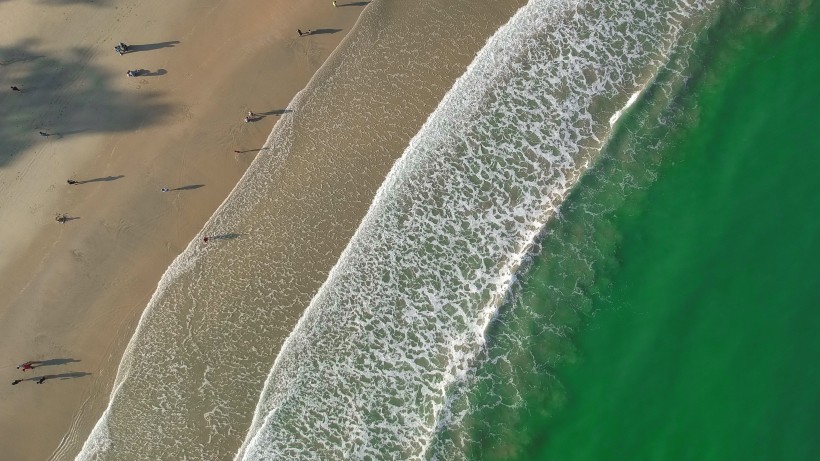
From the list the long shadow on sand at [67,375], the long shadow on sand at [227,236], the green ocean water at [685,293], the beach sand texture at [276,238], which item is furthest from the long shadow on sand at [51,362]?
the green ocean water at [685,293]

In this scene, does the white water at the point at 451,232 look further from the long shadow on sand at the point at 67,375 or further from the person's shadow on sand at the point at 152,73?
the person's shadow on sand at the point at 152,73

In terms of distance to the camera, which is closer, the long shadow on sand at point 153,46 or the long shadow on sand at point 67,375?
the long shadow on sand at point 67,375

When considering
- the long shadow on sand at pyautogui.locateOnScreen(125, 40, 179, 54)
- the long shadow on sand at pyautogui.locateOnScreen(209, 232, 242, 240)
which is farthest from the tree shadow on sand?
the long shadow on sand at pyautogui.locateOnScreen(209, 232, 242, 240)

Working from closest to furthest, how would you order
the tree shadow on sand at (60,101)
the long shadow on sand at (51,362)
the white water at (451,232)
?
the white water at (451,232) < the long shadow on sand at (51,362) < the tree shadow on sand at (60,101)

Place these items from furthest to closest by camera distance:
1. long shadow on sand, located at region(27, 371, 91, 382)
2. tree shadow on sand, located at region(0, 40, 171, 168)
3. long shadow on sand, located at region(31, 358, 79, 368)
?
tree shadow on sand, located at region(0, 40, 171, 168), long shadow on sand, located at region(31, 358, 79, 368), long shadow on sand, located at region(27, 371, 91, 382)

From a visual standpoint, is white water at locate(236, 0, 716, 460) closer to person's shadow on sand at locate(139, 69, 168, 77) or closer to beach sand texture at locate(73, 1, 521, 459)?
beach sand texture at locate(73, 1, 521, 459)

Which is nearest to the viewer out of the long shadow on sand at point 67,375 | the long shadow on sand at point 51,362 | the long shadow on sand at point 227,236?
the long shadow on sand at point 67,375

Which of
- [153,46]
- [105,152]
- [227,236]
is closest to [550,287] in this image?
[227,236]
